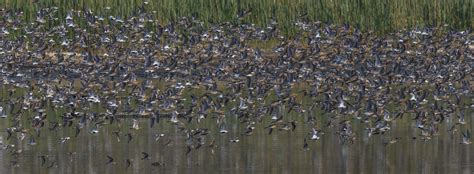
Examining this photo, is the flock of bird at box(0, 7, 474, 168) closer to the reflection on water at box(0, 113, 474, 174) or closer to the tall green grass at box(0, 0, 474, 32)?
the reflection on water at box(0, 113, 474, 174)

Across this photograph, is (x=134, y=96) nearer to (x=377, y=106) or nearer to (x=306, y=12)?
(x=377, y=106)

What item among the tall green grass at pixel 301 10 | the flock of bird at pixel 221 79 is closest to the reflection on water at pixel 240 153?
the flock of bird at pixel 221 79

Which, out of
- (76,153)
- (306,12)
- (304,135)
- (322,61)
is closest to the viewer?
(76,153)

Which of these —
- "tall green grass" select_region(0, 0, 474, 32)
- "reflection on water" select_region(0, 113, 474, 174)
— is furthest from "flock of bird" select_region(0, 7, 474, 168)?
"tall green grass" select_region(0, 0, 474, 32)

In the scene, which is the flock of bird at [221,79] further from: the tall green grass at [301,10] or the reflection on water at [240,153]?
the tall green grass at [301,10]

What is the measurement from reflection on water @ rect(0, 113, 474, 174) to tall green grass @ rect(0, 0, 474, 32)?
1519 centimetres

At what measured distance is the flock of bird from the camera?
28.4 metres

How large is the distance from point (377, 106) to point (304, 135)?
3.73 meters

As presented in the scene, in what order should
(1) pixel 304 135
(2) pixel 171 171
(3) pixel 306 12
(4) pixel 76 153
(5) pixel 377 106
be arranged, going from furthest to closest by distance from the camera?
(3) pixel 306 12 → (5) pixel 377 106 → (1) pixel 304 135 → (4) pixel 76 153 → (2) pixel 171 171

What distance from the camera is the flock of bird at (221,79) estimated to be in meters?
28.4

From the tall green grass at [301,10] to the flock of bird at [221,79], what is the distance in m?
0.60

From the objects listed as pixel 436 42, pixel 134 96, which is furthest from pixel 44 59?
pixel 436 42

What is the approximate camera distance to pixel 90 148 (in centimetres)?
2522

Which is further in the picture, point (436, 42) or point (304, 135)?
point (436, 42)
